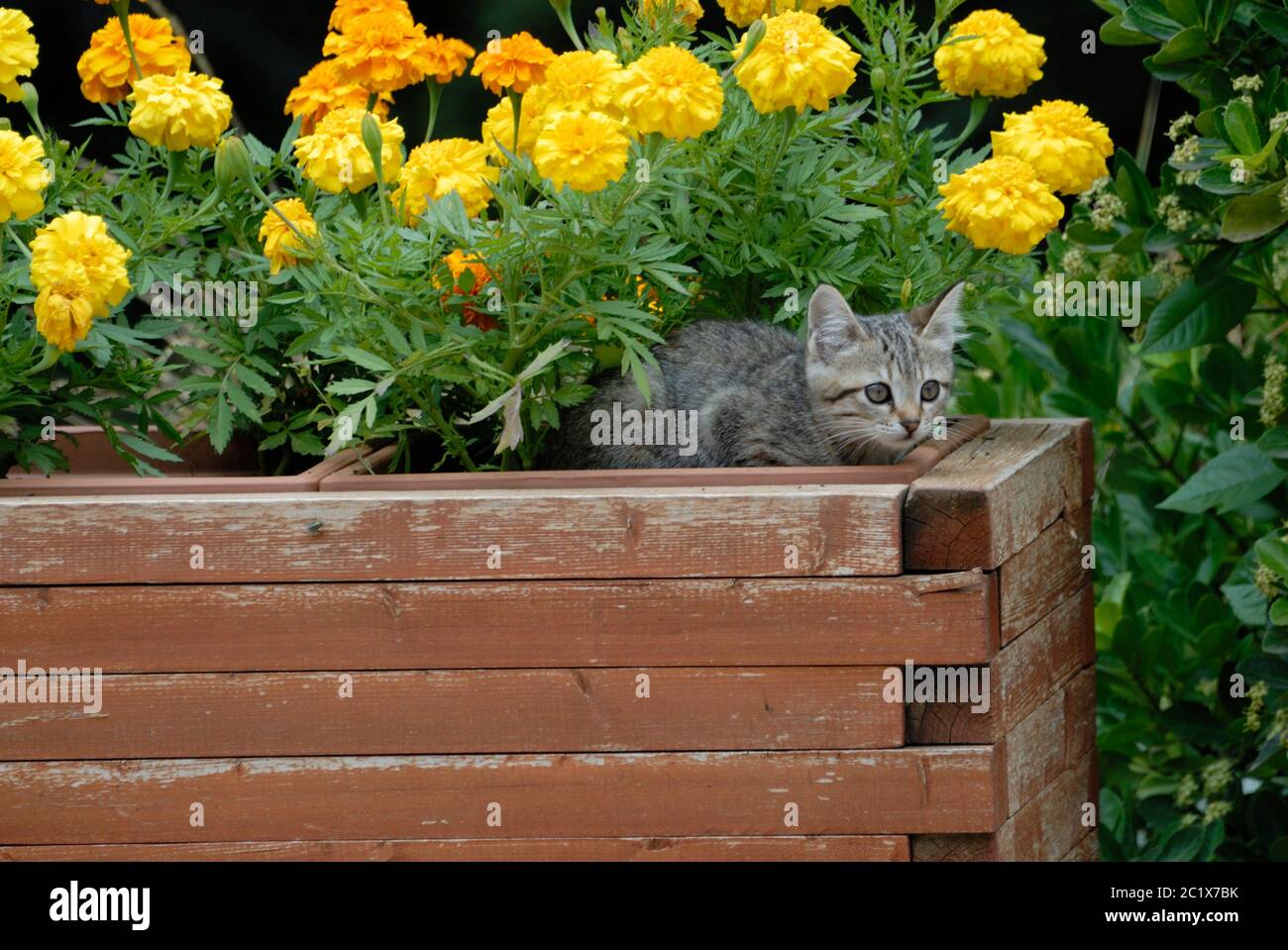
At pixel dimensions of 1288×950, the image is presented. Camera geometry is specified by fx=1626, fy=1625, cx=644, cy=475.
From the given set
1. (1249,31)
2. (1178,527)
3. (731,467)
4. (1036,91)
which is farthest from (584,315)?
(1036,91)

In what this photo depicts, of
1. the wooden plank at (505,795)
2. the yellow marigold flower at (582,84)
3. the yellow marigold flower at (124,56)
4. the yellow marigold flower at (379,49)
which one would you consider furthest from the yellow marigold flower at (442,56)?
the wooden plank at (505,795)

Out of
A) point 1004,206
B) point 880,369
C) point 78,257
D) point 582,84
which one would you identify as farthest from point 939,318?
point 78,257

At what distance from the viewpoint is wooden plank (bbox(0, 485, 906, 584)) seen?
2.16 metres

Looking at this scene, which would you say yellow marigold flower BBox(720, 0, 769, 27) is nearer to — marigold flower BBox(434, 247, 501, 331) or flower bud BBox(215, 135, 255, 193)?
marigold flower BBox(434, 247, 501, 331)

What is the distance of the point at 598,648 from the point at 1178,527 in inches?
66.3

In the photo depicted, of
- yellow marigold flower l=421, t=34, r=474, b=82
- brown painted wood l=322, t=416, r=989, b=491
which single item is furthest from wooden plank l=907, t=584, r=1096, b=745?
yellow marigold flower l=421, t=34, r=474, b=82

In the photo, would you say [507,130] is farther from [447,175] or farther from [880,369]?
[880,369]

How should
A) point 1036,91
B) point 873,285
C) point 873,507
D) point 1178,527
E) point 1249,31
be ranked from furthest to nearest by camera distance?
point 1036,91, point 1178,527, point 873,285, point 1249,31, point 873,507

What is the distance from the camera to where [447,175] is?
2.57m

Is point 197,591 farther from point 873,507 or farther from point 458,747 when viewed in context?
point 873,507

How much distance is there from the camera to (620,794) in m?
2.21

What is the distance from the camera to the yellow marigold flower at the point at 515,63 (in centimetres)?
257

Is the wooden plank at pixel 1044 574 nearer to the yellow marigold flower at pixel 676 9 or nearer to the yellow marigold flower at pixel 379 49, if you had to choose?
the yellow marigold flower at pixel 676 9

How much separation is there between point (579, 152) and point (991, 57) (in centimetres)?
85
